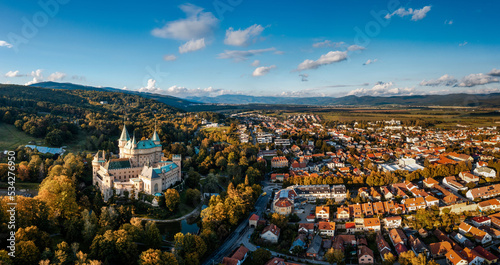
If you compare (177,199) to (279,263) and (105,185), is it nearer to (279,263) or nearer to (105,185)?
(105,185)

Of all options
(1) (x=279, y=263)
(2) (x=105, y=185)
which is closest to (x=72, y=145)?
(2) (x=105, y=185)

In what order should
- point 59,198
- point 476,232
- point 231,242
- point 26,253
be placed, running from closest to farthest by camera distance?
point 26,253 → point 59,198 → point 476,232 → point 231,242

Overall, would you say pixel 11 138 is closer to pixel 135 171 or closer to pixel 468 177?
pixel 135 171

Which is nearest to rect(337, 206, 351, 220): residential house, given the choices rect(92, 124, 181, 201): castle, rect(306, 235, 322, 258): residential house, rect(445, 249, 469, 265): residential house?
rect(306, 235, 322, 258): residential house

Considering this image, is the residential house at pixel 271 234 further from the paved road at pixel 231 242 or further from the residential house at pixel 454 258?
the residential house at pixel 454 258

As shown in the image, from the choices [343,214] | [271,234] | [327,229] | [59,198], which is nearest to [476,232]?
[343,214]

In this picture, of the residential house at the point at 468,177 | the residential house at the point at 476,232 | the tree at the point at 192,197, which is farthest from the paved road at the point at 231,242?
the residential house at the point at 468,177
